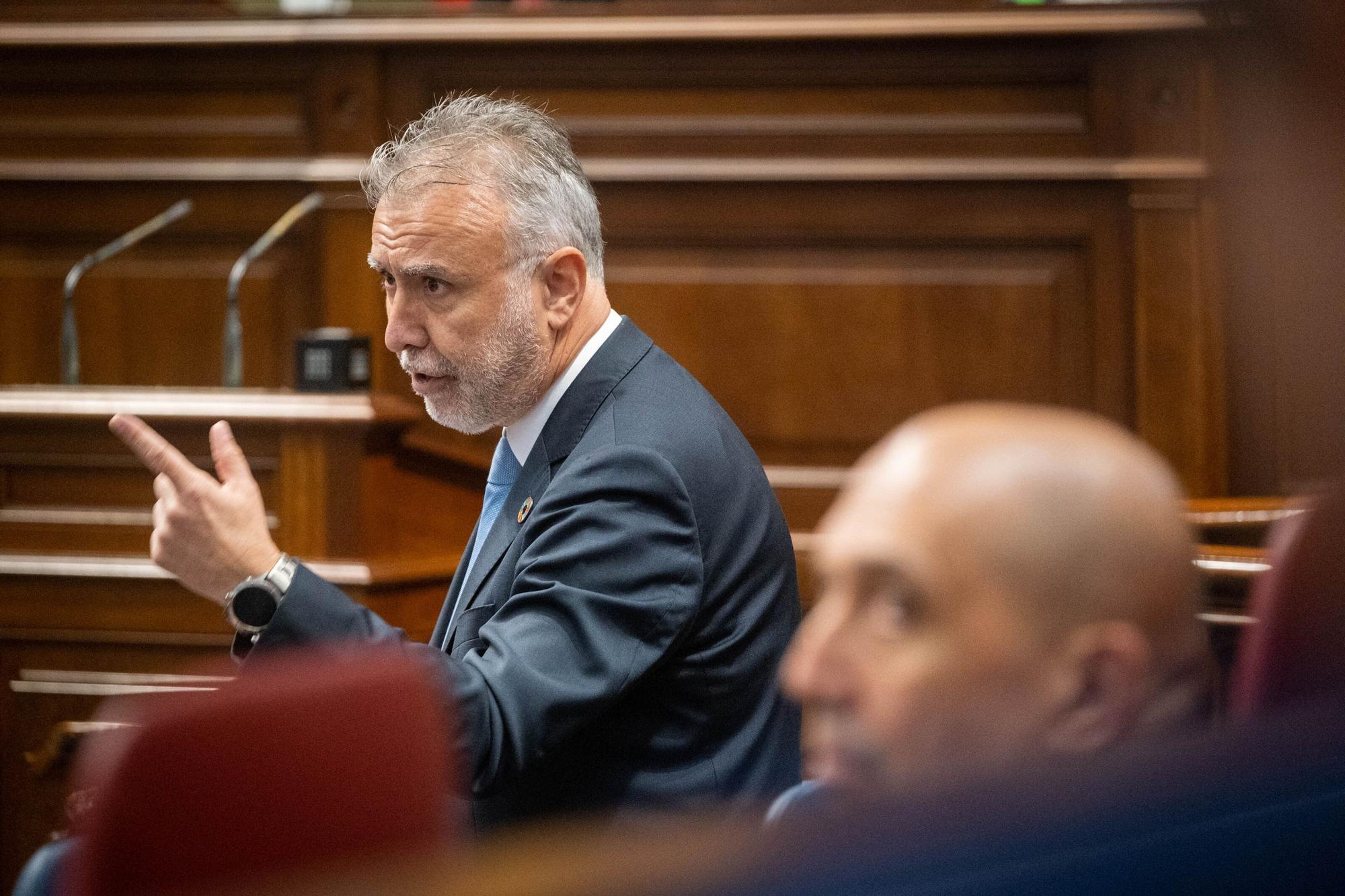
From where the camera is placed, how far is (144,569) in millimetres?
2508

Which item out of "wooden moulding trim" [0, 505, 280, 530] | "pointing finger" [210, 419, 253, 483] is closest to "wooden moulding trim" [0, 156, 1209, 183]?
"wooden moulding trim" [0, 505, 280, 530]

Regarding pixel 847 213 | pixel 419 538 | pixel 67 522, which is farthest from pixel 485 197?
pixel 847 213

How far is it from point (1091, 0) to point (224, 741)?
130 inches

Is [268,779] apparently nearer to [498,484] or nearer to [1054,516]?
[1054,516]

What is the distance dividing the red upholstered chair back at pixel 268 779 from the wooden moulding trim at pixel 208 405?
5.96ft

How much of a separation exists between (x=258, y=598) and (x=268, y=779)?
2.78 feet

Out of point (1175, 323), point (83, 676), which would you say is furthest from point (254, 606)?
point (1175, 323)

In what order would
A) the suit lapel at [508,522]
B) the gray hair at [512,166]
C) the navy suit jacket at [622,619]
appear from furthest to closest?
the gray hair at [512,166], the suit lapel at [508,522], the navy suit jacket at [622,619]

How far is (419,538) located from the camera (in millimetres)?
2641

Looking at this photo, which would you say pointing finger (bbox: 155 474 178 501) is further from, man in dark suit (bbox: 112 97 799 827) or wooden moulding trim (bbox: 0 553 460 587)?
wooden moulding trim (bbox: 0 553 460 587)

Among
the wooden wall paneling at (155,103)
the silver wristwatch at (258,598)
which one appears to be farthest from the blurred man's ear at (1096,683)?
the wooden wall paneling at (155,103)

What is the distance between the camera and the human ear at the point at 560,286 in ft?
5.89

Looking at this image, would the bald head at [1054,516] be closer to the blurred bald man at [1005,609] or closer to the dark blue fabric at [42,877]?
the blurred bald man at [1005,609]

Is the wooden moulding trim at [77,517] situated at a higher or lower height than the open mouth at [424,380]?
lower
